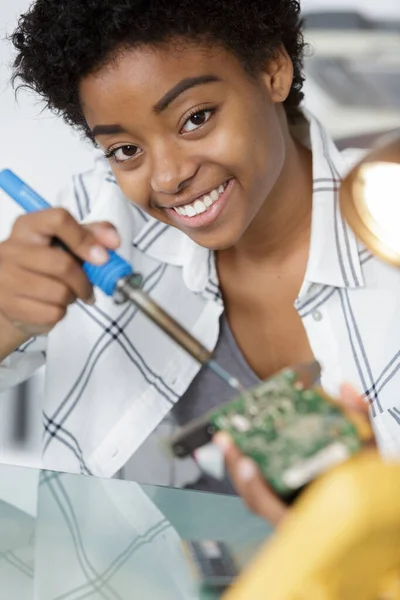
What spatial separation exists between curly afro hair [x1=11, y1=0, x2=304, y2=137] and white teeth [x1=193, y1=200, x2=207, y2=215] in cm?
13

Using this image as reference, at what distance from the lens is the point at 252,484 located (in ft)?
1.35

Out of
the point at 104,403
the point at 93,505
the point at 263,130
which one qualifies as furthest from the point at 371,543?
the point at 104,403

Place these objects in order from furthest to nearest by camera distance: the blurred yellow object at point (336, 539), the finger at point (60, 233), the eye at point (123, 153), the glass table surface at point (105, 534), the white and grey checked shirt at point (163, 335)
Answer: the white and grey checked shirt at point (163, 335) < the eye at point (123, 153) < the finger at point (60, 233) < the glass table surface at point (105, 534) < the blurred yellow object at point (336, 539)

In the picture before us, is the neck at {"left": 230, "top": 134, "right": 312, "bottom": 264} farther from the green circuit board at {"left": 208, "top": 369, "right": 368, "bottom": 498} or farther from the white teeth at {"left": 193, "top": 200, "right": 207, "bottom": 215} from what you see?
the green circuit board at {"left": 208, "top": 369, "right": 368, "bottom": 498}

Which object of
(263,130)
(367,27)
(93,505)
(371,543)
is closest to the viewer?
(371,543)

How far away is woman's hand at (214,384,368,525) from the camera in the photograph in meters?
0.41

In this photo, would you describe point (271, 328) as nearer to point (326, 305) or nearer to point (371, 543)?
point (326, 305)

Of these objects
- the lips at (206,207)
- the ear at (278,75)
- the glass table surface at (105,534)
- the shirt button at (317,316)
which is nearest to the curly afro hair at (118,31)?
the ear at (278,75)

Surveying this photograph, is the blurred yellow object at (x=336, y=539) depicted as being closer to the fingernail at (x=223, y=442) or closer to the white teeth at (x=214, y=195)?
the fingernail at (x=223, y=442)

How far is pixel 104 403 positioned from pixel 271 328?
21cm

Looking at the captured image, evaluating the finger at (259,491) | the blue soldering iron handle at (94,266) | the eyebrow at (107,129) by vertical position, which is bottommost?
the finger at (259,491)

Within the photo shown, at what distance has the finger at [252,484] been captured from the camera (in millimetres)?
410

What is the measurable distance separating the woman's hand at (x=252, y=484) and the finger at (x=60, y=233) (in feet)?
0.81

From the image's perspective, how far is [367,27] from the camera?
1353mm
